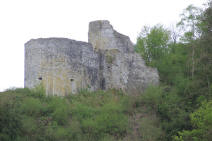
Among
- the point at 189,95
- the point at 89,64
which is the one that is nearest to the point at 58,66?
the point at 89,64

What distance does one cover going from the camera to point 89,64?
20906 millimetres

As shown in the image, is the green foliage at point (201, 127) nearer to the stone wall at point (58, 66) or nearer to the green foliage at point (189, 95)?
the green foliage at point (189, 95)

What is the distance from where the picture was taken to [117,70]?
2172 centimetres

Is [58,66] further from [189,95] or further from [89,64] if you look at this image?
[189,95]

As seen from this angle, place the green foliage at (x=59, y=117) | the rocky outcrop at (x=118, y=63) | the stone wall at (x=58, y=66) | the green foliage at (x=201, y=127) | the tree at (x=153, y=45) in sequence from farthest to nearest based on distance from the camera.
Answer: the tree at (x=153, y=45) → the rocky outcrop at (x=118, y=63) → the stone wall at (x=58, y=66) → the green foliage at (x=59, y=117) → the green foliage at (x=201, y=127)

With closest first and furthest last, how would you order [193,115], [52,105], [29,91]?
[193,115] → [52,105] → [29,91]

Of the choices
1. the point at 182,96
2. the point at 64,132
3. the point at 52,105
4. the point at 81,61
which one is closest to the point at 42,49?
the point at 81,61

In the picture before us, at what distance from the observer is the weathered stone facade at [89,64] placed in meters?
19.5

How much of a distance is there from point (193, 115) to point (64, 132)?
18.3 ft

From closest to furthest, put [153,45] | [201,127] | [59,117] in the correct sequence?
[201,127] → [59,117] → [153,45]

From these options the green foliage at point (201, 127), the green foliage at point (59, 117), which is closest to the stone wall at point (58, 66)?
the green foliage at point (59, 117)

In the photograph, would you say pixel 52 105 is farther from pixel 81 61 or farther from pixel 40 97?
pixel 81 61

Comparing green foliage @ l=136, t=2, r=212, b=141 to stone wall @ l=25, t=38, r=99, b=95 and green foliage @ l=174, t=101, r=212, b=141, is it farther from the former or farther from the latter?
stone wall @ l=25, t=38, r=99, b=95

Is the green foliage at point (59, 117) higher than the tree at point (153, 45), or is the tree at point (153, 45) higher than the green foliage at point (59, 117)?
the tree at point (153, 45)
